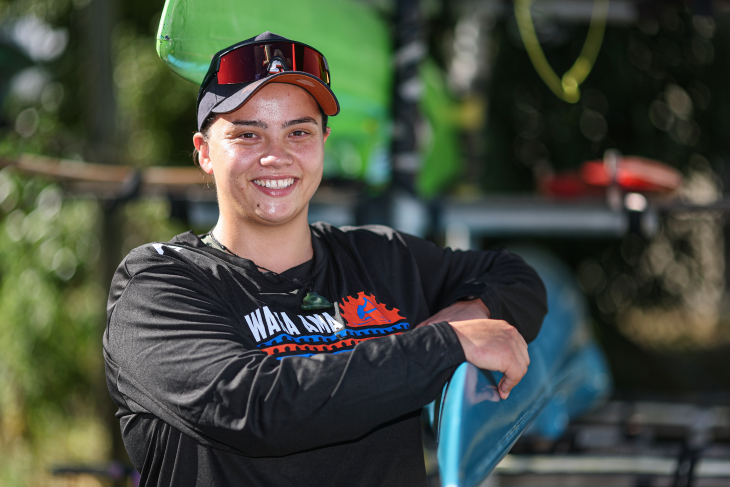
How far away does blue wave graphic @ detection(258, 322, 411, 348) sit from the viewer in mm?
1325

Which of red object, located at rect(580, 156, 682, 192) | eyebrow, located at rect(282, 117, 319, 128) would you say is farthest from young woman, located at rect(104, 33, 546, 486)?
red object, located at rect(580, 156, 682, 192)

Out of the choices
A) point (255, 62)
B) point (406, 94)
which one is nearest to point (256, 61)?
point (255, 62)

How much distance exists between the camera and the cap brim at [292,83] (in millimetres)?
1368

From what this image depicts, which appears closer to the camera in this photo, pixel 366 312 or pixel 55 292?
pixel 366 312

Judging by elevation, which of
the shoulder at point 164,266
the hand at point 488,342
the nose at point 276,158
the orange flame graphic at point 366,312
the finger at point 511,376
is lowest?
the finger at point 511,376

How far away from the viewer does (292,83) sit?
1445mm

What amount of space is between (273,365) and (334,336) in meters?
0.22

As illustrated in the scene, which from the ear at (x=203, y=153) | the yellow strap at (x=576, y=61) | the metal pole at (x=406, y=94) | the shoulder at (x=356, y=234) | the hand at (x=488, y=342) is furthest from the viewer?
the yellow strap at (x=576, y=61)

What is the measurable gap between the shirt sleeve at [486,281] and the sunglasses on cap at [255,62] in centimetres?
52

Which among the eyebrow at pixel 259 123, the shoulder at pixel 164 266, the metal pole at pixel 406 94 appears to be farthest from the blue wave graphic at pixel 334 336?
the metal pole at pixel 406 94

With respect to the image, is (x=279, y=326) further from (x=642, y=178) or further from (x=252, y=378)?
(x=642, y=178)

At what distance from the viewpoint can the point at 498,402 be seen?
1.52 m

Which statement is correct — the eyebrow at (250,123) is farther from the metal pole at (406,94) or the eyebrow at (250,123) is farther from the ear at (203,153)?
the metal pole at (406,94)

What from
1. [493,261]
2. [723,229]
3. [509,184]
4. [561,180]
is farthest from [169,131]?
[723,229]
